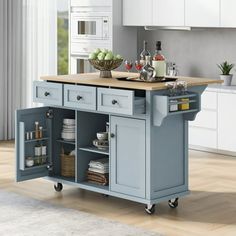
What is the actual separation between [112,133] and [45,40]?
3.32 meters

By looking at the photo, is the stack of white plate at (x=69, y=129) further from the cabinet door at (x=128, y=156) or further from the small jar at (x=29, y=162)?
the cabinet door at (x=128, y=156)

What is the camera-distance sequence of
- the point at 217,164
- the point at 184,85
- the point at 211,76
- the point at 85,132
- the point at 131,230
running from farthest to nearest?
the point at 211,76 < the point at 217,164 < the point at 85,132 < the point at 184,85 < the point at 131,230

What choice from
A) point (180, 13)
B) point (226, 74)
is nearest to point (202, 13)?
point (180, 13)

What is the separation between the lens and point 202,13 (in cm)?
752

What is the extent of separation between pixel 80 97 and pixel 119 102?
0.42 metres

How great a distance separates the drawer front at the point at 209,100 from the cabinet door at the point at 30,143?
7.12ft

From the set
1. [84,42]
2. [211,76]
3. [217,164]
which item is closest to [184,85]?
[217,164]

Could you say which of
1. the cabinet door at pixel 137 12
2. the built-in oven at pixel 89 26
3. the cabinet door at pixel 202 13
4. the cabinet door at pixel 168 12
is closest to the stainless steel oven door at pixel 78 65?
the built-in oven at pixel 89 26

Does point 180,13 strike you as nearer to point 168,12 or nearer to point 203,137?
point 168,12

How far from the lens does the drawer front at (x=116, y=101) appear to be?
4999 mm

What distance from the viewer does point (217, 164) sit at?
23.0 feet

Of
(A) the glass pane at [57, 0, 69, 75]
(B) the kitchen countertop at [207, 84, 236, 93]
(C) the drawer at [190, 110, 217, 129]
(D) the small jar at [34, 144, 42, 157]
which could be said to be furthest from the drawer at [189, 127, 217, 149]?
(A) the glass pane at [57, 0, 69, 75]

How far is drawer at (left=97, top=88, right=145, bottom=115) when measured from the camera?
5.00 m

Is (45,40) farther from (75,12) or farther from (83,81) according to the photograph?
(83,81)
